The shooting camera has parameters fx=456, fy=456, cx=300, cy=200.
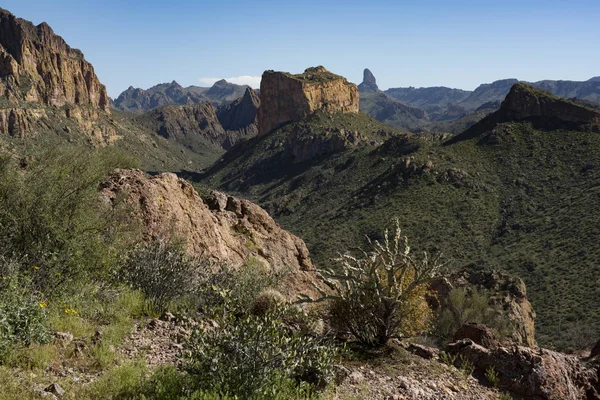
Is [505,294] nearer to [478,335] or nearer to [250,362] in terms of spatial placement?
[478,335]

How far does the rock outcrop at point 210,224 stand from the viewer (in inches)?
498

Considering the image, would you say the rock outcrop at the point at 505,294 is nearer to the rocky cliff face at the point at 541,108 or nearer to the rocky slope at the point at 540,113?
the rocky slope at the point at 540,113

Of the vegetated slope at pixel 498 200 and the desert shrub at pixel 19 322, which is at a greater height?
the desert shrub at pixel 19 322

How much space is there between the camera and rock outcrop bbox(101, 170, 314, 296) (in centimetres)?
1266

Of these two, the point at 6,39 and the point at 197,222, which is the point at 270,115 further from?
the point at 197,222

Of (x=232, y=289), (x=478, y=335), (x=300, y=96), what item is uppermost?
(x=300, y=96)

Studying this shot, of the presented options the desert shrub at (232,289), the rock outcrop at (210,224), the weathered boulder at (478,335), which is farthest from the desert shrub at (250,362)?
the rock outcrop at (210,224)

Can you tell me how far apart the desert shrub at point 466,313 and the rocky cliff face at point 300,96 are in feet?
381

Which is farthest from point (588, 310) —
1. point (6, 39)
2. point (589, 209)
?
point (6, 39)

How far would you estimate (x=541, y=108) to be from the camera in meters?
72.8

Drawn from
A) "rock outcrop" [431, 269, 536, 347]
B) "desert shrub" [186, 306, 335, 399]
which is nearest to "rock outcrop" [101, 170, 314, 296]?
"desert shrub" [186, 306, 335, 399]

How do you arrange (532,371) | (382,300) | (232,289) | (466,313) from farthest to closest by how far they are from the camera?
(466,313)
(232,289)
(382,300)
(532,371)

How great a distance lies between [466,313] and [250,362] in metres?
19.6

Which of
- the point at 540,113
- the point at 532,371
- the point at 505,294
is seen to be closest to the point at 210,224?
the point at 532,371
